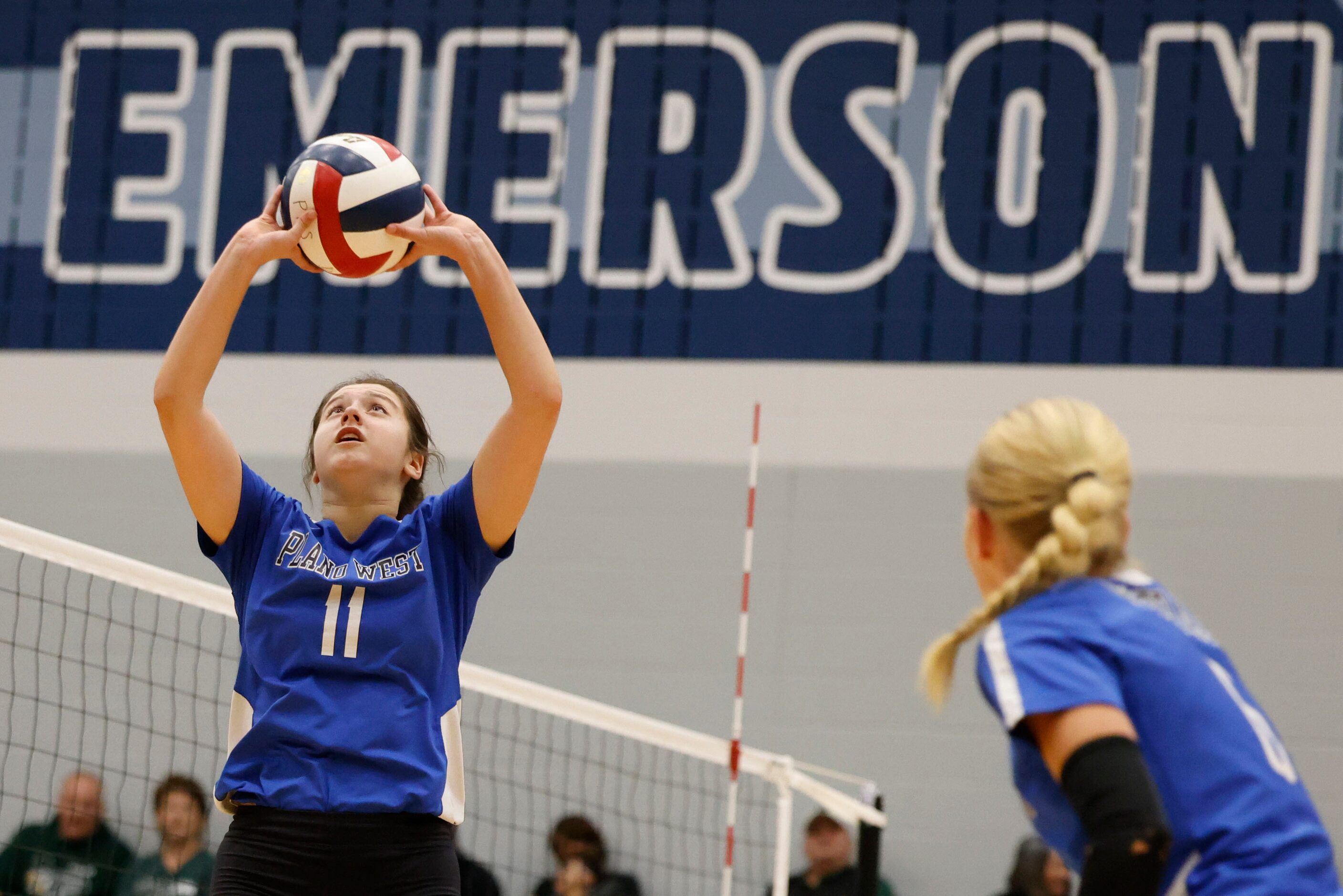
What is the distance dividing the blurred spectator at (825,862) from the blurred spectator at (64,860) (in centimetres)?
261

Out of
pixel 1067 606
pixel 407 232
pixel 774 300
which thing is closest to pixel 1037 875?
pixel 774 300

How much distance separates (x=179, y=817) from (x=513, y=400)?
4140 mm

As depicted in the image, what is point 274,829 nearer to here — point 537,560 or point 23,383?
point 537,560

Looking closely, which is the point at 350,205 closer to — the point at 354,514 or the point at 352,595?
the point at 354,514

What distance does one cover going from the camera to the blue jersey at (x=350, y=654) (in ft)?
7.61

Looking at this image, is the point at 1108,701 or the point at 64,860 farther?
the point at 64,860

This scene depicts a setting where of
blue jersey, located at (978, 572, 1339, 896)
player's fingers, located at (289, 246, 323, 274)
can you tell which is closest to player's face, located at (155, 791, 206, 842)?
player's fingers, located at (289, 246, 323, 274)

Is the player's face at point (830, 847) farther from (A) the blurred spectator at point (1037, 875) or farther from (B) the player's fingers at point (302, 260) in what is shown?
(B) the player's fingers at point (302, 260)

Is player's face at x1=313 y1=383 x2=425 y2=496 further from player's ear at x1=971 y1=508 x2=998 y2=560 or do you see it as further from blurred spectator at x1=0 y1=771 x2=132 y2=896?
blurred spectator at x1=0 y1=771 x2=132 y2=896

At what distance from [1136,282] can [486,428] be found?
297cm

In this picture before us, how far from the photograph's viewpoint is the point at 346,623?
7.84 ft

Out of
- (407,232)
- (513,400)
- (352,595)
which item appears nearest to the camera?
(352,595)

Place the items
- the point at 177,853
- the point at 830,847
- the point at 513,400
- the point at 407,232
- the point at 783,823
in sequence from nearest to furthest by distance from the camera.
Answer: the point at 513,400
the point at 407,232
the point at 783,823
the point at 177,853
the point at 830,847

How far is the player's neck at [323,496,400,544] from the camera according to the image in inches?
102
